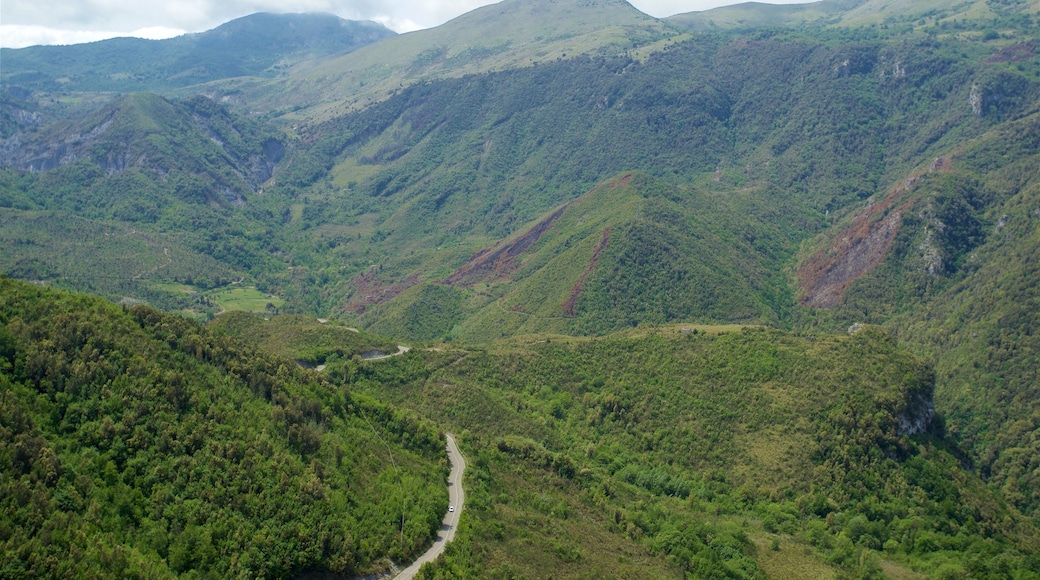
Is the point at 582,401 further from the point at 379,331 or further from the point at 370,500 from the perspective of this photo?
the point at 379,331

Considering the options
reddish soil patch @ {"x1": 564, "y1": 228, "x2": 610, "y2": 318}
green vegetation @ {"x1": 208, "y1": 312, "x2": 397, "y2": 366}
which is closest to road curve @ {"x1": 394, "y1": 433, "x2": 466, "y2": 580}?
green vegetation @ {"x1": 208, "y1": 312, "x2": 397, "y2": 366}

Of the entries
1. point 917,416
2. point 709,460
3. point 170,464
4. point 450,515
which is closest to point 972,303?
point 917,416

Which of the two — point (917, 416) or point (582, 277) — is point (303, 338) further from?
point (917, 416)

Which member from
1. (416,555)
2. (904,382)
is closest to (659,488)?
(904,382)

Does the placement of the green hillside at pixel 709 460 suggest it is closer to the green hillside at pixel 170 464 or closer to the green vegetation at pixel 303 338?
the green vegetation at pixel 303 338

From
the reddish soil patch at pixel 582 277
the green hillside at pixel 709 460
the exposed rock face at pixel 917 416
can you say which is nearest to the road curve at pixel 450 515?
the green hillside at pixel 709 460
